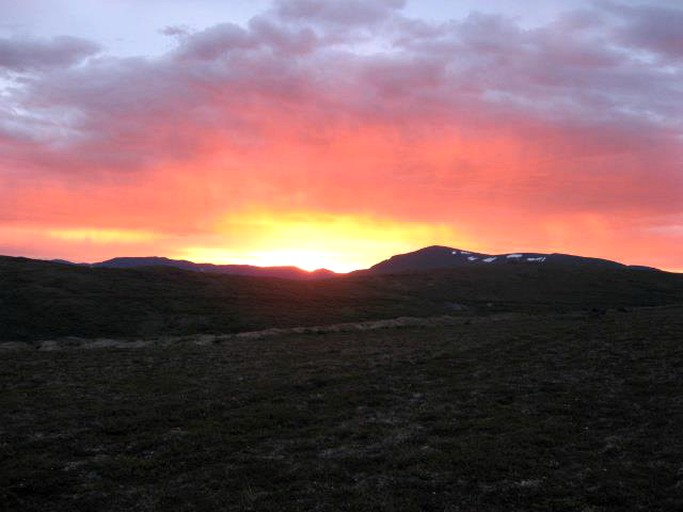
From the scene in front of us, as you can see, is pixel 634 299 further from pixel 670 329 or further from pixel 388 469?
pixel 388 469

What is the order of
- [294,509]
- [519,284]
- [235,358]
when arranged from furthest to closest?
[519,284] → [235,358] → [294,509]

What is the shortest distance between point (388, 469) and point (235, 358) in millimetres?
32774

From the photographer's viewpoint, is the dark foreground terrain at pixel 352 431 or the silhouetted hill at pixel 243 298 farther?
the silhouetted hill at pixel 243 298

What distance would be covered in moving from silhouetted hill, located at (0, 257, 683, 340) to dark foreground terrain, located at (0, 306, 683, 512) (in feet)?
134

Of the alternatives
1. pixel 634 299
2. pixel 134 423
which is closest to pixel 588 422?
pixel 134 423

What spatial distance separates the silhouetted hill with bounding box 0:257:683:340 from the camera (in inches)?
3501

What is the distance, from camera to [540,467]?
771 inches

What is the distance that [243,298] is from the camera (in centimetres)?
11738

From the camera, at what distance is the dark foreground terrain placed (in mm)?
17609

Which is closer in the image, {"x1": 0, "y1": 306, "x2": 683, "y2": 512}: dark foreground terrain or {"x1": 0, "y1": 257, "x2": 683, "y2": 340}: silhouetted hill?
{"x1": 0, "y1": 306, "x2": 683, "y2": 512}: dark foreground terrain

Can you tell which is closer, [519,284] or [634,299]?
[634,299]

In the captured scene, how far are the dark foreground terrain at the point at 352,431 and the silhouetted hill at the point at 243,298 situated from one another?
4081cm

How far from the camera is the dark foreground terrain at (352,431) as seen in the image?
57.8 feet

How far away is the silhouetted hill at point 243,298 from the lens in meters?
88.9
